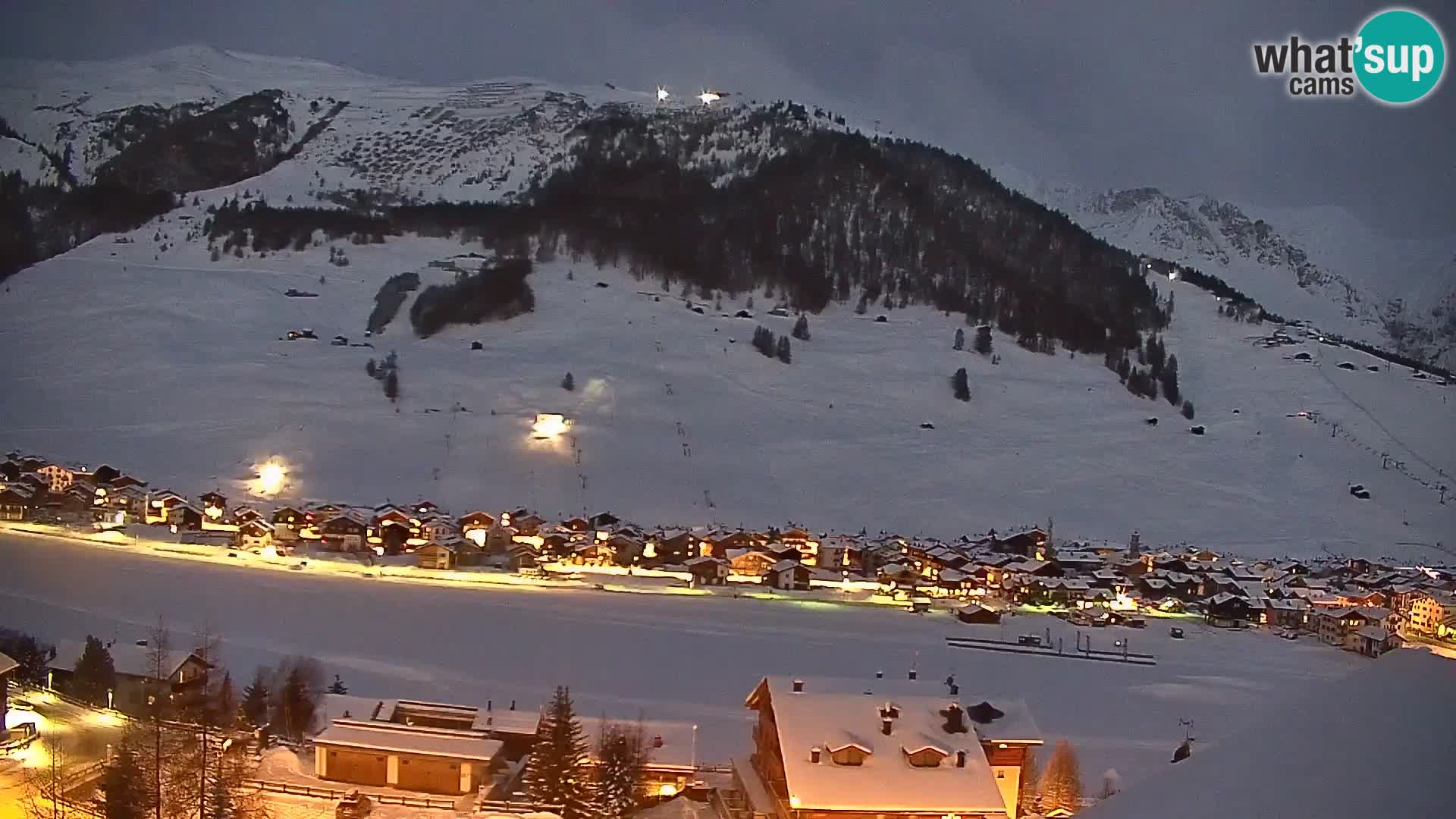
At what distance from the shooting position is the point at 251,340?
22.5 m

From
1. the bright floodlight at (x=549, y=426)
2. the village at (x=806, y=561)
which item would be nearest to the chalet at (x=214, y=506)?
the village at (x=806, y=561)

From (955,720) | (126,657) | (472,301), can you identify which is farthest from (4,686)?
(472,301)

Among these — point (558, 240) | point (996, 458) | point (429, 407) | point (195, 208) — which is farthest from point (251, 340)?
point (996, 458)

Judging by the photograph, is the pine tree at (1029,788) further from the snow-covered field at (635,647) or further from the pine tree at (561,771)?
the pine tree at (561,771)

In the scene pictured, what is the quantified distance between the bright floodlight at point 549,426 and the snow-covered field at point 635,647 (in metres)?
7.63

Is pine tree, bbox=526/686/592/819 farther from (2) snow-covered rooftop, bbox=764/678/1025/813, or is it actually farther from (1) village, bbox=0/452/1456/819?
(2) snow-covered rooftop, bbox=764/678/1025/813

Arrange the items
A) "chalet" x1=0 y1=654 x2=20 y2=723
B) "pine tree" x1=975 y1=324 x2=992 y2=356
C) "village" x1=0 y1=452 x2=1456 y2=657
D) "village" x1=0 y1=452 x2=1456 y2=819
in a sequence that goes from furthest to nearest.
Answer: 1. "pine tree" x1=975 y1=324 x2=992 y2=356
2. "village" x1=0 y1=452 x2=1456 y2=657
3. "chalet" x1=0 y1=654 x2=20 y2=723
4. "village" x1=0 y1=452 x2=1456 y2=819

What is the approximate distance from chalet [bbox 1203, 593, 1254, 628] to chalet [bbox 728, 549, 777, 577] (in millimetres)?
4945

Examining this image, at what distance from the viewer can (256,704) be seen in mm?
5949

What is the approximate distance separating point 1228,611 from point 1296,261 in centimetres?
5970

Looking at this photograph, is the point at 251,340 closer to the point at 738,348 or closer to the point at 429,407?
the point at 429,407

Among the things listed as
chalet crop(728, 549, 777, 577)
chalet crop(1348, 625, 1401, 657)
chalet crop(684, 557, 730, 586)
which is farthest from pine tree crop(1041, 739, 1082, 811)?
chalet crop(728, 549, 777, 577)

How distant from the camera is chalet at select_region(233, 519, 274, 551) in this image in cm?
1260

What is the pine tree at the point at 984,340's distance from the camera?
2508 cm
